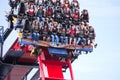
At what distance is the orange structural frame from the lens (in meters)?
17.9

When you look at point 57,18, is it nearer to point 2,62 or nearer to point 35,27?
point 35,27

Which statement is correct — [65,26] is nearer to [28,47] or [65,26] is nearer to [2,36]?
[28,47]

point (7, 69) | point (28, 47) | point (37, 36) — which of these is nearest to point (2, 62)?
point (7, 69)

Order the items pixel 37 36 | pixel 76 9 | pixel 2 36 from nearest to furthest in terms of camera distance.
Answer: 1. pixel 37 36
2. pixel 76 9
3. pixel 2 36

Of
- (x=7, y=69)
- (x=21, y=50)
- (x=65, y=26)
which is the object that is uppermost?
(x=65, y=26)

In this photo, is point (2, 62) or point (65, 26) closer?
point (65, 26)

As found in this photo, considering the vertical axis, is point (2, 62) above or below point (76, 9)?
below

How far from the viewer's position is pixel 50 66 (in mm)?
18359

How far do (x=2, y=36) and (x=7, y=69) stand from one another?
75.3 inches

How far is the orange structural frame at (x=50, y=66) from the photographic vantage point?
706 inches

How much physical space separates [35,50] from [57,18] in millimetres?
1830

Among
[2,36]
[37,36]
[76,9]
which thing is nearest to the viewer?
[37,36]

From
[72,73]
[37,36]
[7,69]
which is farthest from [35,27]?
[7,69]

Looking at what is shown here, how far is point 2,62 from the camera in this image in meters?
20.5
